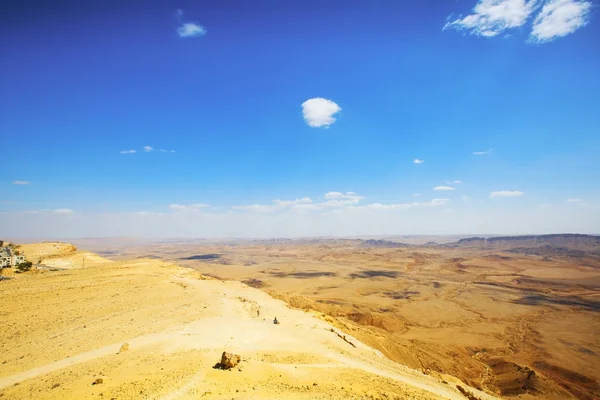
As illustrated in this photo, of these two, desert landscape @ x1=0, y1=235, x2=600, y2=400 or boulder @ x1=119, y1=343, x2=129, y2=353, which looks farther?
boulder @ x1=119, y1=343, x2=129, y2=353

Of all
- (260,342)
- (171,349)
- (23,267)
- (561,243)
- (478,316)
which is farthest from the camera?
(561,243)

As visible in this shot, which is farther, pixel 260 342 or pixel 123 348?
pixel 260 342

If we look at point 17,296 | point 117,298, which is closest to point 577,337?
point 117,298

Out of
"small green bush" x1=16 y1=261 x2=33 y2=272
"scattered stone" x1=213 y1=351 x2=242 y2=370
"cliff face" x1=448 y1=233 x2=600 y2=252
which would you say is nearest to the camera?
"scattered stone" x1=213 y1=351 x2=242 y2=370

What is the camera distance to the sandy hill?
10.1m

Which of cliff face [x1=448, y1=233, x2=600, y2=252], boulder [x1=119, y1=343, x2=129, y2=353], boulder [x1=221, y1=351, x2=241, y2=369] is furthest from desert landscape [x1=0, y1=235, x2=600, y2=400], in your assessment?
cliff face [x1=448, y1=233, x2=600, y2=252]

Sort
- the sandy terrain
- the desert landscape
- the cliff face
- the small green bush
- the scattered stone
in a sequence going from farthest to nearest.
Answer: the cliff face
the small green bush
the sandy terrain
the scattered stone
the desert landscape

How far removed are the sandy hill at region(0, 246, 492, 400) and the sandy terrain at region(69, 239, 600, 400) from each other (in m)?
6.14

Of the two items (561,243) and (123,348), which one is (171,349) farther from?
(561,243)

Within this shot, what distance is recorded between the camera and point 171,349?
587 inches

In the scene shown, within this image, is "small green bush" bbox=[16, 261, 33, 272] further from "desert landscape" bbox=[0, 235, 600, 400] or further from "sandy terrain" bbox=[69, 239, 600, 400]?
"sandy terrain" bbox=[69, 239, 600, 400]

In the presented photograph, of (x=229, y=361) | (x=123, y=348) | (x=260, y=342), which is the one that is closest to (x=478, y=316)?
(x=260, y=342)

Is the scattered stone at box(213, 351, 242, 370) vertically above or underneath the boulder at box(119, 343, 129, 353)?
above

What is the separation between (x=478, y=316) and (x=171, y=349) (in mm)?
47096
